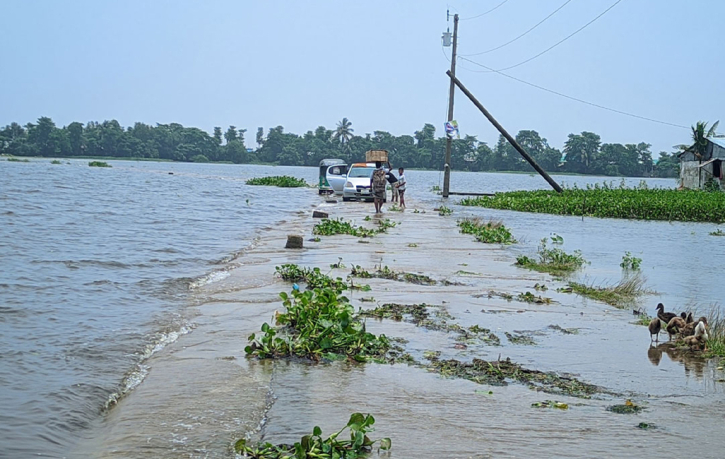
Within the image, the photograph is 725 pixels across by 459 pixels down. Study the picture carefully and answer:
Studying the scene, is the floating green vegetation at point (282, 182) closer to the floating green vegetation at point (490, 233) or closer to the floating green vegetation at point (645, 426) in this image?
the floating green vegetation at point (490, 233)

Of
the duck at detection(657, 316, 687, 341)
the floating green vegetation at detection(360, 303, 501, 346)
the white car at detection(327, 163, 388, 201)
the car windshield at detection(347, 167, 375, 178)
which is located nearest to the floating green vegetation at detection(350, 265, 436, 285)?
the floating green vegetation at detection(360, 303, 501, 346)

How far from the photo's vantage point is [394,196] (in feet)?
122

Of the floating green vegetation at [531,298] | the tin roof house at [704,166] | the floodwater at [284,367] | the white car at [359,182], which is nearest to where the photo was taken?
the floodwater at [284,367]

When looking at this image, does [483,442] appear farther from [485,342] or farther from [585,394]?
[485,342]

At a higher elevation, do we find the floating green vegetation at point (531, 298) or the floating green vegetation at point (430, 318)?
the floating green vegetation at point (531, 298)

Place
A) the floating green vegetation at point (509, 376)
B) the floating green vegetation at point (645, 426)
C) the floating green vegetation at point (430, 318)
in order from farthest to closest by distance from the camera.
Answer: the floating green vegetation at point (430, 318)
the floating green vegetation at point (509, 376)
the floating green vegetation at point (645, 426)

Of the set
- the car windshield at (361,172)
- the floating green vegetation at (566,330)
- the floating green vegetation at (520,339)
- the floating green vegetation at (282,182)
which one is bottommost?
the floating green vegetation at (520,339)

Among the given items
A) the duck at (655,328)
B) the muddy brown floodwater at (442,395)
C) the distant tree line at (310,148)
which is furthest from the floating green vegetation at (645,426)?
the distant tree line at (310,148)

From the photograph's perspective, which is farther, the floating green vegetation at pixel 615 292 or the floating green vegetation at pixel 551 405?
the floating green vegetation at pixel 615 292

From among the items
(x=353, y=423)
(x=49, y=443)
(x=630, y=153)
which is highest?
(x=630, y=153)

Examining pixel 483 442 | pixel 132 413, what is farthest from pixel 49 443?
pixel 483 442

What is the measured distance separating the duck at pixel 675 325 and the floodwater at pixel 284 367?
0.28m

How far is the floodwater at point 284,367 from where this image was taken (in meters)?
4.93

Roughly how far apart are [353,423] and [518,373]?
7.55ft
